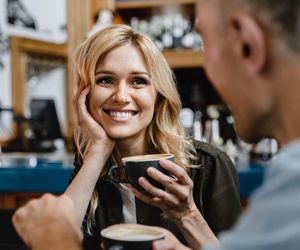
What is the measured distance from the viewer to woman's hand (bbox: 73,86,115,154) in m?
1.53

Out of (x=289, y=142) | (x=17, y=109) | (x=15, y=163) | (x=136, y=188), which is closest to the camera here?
(x=289, y=142)

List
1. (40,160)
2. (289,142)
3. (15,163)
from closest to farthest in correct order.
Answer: (289,142) → (15,163) → (40,160)

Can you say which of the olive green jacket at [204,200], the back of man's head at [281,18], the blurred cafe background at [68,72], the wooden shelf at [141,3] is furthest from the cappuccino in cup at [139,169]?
the wooden shelf at [141,3]

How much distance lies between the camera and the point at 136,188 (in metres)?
1.17

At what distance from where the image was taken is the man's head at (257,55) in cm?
66

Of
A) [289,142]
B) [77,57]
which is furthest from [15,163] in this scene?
[289,142]

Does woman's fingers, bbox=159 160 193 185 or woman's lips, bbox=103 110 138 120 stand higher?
woman's lips, bbox=103 110 138 120

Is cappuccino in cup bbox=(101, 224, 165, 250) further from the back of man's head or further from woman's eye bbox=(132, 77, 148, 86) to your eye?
woman's eye bbox=(132, 77, 148, 86)

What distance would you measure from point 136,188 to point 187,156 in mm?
389

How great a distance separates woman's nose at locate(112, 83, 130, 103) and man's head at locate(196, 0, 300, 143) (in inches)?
31.1

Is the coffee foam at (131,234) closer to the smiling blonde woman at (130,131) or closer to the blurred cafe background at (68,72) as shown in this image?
the smiling blonde woman at (130,131)

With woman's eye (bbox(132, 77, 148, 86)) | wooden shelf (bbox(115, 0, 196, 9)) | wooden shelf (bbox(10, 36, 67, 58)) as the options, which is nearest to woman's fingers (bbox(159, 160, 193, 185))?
woman's eye (bbox(132, 77, 148, 86))

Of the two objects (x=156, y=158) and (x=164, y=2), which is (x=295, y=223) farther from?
(x=164, y=2)

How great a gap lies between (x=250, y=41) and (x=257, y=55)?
2 centimetres
